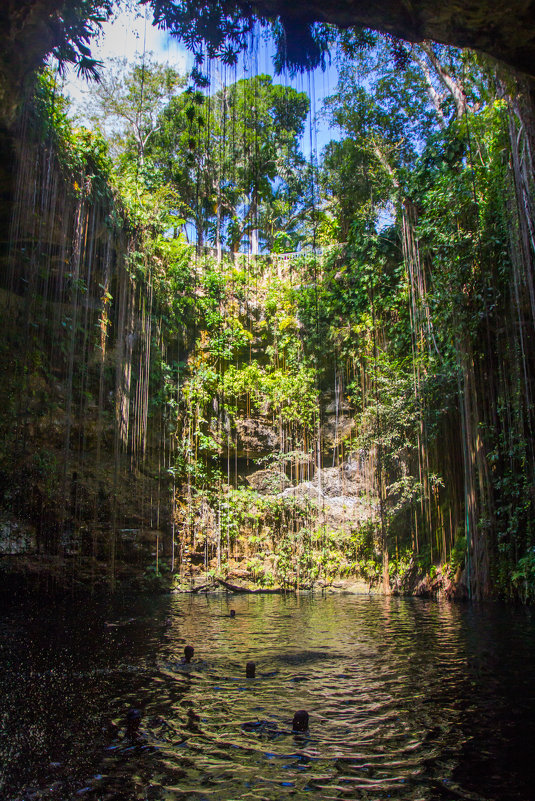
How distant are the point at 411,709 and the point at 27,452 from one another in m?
7.87

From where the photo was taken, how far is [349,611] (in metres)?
7.66

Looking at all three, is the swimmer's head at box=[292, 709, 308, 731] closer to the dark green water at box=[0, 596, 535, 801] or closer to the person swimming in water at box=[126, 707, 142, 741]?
the dark green water at box=[0, 596, 535, 801]

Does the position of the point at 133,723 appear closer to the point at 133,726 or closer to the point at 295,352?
the point at 133,726

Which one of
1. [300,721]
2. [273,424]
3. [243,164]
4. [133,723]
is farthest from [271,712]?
[243,164]

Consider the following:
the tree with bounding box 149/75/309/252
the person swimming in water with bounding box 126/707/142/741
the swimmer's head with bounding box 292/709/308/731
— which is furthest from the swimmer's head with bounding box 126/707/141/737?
the tree with bounding box 149/75/309/252

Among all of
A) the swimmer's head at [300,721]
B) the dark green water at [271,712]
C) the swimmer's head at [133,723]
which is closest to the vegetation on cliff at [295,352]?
the dark green water at [271,712]

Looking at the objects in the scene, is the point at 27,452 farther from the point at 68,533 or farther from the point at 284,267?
the point at 284,267

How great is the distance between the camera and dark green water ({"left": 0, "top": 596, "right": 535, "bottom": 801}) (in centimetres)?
193

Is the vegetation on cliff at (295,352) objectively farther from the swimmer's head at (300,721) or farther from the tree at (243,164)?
the swimmer's head at (300,721)

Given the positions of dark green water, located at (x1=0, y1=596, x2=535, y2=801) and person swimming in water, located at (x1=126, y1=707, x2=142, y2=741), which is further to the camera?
person swimming in water, located at (x1=126, y1=707, x2=142, y2=741)

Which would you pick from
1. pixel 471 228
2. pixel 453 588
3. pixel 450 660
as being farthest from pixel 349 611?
pixel 471 228

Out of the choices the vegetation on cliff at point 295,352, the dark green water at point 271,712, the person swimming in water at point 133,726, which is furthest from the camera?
the vegetation on cliff at point 295,352

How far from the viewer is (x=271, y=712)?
2785 millimetres

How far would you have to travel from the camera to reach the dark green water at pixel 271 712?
193 cm
